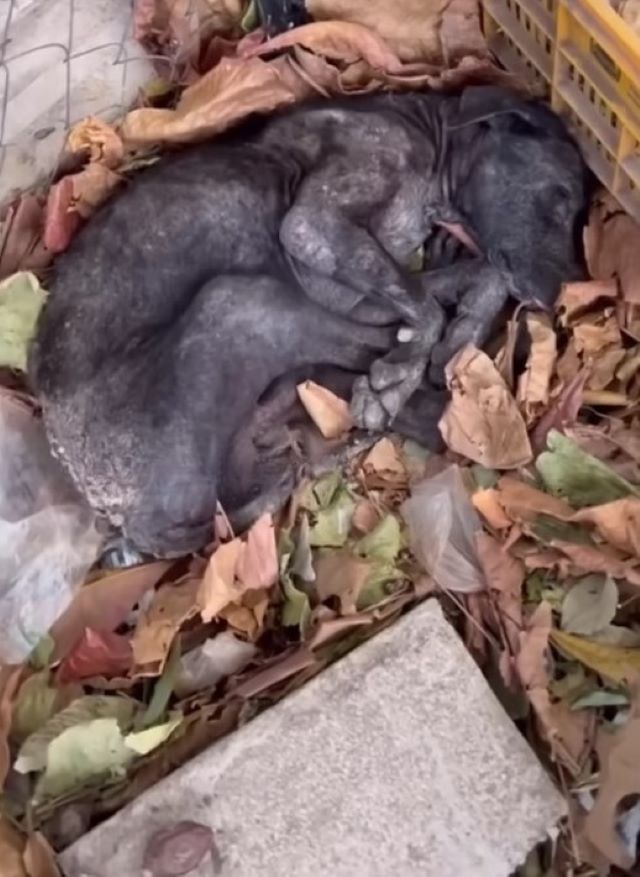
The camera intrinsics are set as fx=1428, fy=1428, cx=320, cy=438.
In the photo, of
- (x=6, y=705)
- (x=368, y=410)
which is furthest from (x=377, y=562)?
(x=6, y=705)

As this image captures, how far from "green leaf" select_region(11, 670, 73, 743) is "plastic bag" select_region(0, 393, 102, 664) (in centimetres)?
6

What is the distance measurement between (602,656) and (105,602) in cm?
73

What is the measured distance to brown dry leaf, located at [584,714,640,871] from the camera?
1.84 m

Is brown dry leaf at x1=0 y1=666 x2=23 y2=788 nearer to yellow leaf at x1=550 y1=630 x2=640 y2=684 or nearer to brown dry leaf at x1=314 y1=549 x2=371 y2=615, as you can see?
brown dry leaf at x1=314 y1=549 x2=371 y2=615

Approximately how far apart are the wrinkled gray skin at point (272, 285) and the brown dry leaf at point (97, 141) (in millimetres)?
92

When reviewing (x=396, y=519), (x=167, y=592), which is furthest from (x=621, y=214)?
(x=167, y=592)

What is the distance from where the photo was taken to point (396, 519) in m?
2.11

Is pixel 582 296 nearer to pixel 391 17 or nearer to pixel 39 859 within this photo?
pixel 391 17

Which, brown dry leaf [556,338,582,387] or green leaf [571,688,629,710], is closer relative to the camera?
green leaf [571,688,629,710]

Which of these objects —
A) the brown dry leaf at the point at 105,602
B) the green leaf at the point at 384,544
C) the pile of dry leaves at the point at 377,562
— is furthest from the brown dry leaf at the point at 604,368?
the brown dry leaf at the point at 105,602

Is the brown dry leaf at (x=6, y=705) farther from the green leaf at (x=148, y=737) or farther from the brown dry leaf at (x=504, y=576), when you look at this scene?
the brown dry leaf at (x=504, y=576)

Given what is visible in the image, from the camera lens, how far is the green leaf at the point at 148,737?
192 centimetres

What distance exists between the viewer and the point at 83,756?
76.0 inches

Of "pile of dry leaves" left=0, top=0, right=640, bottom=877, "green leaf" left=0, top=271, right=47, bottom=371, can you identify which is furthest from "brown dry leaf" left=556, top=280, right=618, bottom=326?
"green leaf" left=0, top=271, right=47, bottom=371
